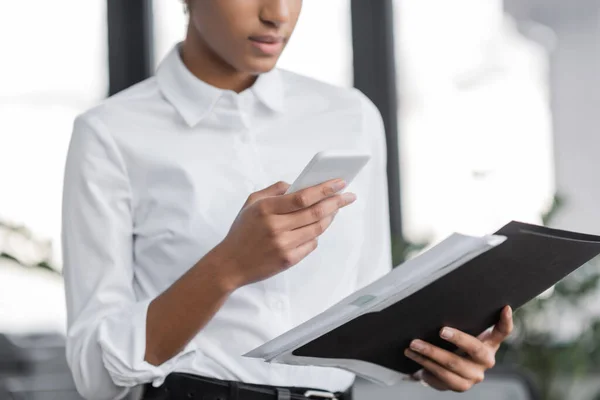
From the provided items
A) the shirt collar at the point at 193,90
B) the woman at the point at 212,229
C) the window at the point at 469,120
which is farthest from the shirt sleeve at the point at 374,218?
the window at the point at 469,120

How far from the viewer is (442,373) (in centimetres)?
122

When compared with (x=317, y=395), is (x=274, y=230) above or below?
above

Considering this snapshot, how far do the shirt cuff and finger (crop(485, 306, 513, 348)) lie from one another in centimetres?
38

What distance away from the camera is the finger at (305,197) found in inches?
40.8

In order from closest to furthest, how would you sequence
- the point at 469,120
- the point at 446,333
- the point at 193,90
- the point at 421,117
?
1. the point at 446,333
2. the point at 193,90
3. the point at 469,120
4. the point at 421,117

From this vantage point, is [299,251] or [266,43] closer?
[299,251]

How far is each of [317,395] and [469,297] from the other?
0.88 ft

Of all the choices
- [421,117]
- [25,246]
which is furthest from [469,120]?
[25,246]

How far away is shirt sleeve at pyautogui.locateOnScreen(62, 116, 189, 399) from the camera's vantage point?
1.20 meters

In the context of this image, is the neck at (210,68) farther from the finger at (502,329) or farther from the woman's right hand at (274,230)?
the finger at (502,329)

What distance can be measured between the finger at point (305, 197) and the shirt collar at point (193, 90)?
0.34 meters

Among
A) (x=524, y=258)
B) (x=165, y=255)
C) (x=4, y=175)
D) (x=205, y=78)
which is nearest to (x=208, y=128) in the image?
(x=205, y=78)

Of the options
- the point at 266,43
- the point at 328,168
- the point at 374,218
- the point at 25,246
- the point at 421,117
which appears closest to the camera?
the point at 328,168

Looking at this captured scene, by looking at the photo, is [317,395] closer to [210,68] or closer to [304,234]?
[304,234]
